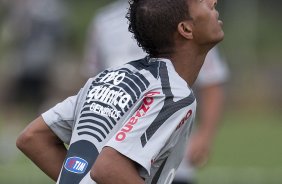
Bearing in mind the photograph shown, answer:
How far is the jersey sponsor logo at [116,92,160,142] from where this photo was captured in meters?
4.50

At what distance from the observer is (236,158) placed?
1468cm

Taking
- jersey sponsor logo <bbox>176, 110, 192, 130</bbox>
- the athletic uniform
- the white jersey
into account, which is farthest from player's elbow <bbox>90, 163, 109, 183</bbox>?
the white jersey

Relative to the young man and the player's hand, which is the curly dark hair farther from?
the player's hand

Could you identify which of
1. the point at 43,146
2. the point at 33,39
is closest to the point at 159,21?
the point at 43,146

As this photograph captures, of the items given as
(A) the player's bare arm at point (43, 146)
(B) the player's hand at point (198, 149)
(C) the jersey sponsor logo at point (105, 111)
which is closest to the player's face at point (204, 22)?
(C) the jersey sponsor logo at point (105, 111)

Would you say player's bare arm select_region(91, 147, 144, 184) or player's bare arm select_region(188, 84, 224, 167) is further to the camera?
player's bare arm select_region(188, 84, 224, 167)

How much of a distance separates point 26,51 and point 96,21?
303 inches

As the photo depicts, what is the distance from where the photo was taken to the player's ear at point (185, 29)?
4.79 meters

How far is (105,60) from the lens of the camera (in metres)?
8.12

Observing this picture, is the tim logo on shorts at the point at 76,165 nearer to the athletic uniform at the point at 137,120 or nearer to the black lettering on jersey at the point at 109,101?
the athletic uniform at the point at 137,120

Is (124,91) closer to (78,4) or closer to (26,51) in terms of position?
(26,51)

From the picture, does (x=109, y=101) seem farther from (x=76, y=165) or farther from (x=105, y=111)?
(x=76, y=165)

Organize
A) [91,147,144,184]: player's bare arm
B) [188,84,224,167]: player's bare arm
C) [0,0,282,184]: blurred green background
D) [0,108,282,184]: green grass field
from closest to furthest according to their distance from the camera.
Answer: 1. [91,147,144,184]: player's bare arm
2. [188,84,224,167]: player's bare arm
3. [0,108,282,184]: green grass field
4. [0,0,282,184]: blurred green background

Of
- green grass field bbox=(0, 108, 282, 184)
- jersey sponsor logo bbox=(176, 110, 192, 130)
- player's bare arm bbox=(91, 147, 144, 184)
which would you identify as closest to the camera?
player's bare arm bbox=(91, 147, 144, 184)
